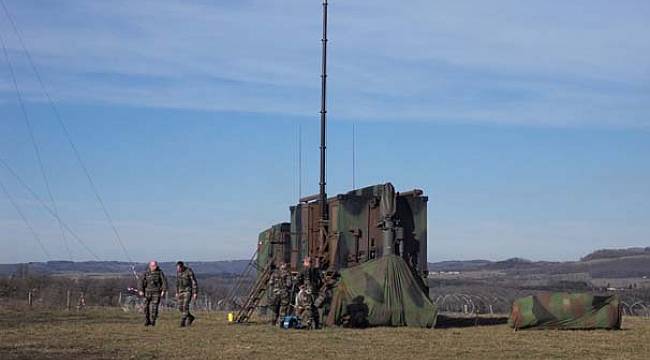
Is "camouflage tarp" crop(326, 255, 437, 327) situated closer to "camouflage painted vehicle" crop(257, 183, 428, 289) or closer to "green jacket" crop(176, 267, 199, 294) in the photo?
"camouflage painted vehicle" crop(257, 183, 428, 289)

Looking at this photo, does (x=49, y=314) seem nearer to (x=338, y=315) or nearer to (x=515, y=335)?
(x=338, y=315)

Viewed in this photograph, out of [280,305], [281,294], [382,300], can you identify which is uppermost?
[281,294]

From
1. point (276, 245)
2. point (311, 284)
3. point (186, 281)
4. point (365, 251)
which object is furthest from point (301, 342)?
point (276, 245)

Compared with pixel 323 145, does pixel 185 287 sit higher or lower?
lower

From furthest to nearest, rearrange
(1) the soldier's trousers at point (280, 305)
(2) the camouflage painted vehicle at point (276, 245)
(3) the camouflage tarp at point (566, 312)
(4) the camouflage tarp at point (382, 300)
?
(2) the camouflage painted vehicle at point (276, 245), (1) the soldier's trousers at point (280, 305), (4) the camouflage tarp at point (382, 300), (3) the camouflage tarp at point (566, 312)

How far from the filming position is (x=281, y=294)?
29.1 meters

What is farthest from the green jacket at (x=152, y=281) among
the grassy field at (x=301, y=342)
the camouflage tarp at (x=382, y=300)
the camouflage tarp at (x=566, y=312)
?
the camouflage tarp at (x=566, y=312)

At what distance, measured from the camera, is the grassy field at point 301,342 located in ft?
66.7

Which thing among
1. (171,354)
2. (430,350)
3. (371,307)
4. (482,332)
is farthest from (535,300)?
(171,354)

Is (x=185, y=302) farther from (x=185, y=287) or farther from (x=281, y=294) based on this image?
(x=281, y=294)

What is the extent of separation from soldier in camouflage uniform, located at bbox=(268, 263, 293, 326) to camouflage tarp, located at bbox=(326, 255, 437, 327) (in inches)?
56.6

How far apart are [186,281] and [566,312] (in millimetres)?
10028

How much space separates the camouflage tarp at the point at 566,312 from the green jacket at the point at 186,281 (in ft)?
28.2

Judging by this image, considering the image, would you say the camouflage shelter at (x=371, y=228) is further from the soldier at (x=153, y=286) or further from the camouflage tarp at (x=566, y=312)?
the soldier at (x=153, y=286)
